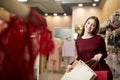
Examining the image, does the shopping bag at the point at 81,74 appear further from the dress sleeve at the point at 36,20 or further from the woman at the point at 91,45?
the dress sleeve at the point at 36,20

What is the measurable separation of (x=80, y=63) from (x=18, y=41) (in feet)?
4.10

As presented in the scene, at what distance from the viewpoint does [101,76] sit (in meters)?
1.93

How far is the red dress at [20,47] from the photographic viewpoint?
530 millimetres

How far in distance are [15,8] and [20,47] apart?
105 millimetres

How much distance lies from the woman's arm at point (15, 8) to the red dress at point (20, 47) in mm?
25

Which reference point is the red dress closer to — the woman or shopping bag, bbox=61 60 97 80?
shopping bag, bbox=61 60 97 80

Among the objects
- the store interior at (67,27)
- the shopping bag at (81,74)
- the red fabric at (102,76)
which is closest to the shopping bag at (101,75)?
the red fabric at (102,76)

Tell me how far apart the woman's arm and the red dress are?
0.08 feet

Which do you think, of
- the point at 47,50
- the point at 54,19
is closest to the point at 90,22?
the point at 47,50

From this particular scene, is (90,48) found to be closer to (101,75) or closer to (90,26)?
(90,26)

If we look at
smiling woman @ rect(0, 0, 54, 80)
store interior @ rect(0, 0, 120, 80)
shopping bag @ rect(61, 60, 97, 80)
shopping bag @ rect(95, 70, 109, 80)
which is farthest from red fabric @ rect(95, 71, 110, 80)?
store interior @ rect(0, 0, 120, 80)

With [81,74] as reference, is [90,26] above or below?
above

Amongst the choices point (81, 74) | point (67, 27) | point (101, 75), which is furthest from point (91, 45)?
point (67, 27)

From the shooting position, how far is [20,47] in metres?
0.54
